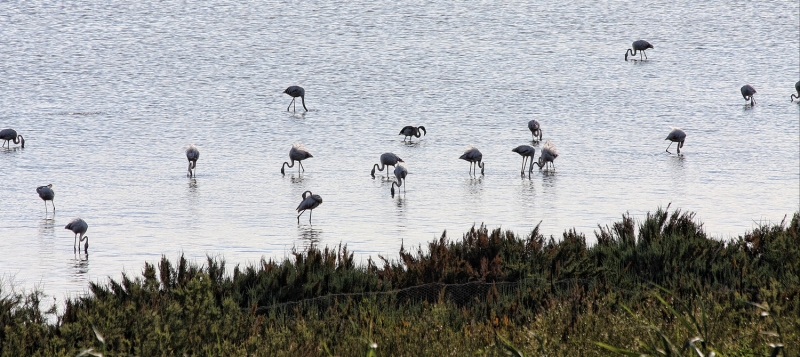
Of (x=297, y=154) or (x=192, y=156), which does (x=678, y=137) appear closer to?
(x=297, y=154)

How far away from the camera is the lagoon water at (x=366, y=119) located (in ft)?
50.1

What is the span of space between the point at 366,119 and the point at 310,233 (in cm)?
1461

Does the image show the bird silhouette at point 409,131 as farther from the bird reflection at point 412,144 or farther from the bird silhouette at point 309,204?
the bird silhouette at point 309,204

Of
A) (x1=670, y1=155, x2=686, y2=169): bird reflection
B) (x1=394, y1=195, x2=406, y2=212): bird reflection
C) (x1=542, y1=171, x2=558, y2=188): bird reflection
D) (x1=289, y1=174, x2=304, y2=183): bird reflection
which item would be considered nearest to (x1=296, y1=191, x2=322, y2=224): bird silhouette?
(x1=394, y1=195, x2=406, y2=212): bird reflection

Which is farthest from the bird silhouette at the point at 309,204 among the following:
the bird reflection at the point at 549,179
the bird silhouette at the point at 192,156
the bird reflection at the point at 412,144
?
the bird reflection at the point at 412,144

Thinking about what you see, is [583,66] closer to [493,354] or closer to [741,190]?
[741,190]

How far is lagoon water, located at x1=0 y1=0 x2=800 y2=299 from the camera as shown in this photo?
15273 millimetres

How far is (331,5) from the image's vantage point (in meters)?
58.4

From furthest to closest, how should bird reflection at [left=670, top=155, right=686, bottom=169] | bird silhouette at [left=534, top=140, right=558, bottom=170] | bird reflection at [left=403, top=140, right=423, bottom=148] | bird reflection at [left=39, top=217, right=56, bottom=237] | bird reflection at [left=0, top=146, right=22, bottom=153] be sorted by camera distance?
1. bird reflection at [left=403, top=140, right=423, bottom=148]
2. bird reflection at [left=0, top=146, right=22, bottom=153]
3. bird reflection at [left=670, top=155, right=686, bottom=169]
4. bird silhouette at [left=534, top=140, right=558, bottom=170]
5. bird reflection at [left=39, top=217, right=56, bottom=237]

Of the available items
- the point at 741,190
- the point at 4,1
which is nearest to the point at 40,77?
the point at 4,1

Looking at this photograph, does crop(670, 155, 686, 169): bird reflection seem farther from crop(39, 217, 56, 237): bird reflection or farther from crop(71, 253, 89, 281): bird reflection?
crop(71, 253, 89, 281): bird reflection

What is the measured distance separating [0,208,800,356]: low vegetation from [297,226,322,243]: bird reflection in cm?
376

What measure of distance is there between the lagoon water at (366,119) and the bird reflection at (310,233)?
92 millimetres

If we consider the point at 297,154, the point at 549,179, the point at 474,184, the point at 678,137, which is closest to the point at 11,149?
the point at 297,154
